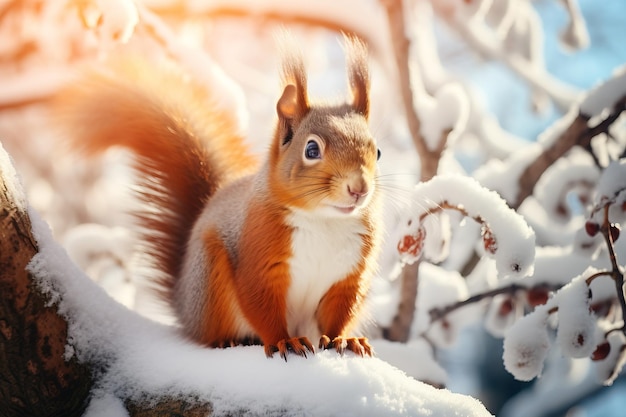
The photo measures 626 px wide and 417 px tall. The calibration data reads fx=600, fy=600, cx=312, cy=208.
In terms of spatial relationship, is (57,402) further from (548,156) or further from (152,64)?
(548,156)

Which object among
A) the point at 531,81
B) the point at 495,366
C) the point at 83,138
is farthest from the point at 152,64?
the point at 495,366

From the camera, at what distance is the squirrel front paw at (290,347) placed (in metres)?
0.96

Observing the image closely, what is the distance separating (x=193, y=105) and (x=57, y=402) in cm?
80

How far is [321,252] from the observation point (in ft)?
3.55

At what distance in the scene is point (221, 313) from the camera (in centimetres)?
115

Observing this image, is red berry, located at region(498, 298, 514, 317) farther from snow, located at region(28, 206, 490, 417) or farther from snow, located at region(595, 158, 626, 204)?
snow, located at region(28, 206, 490, 417)

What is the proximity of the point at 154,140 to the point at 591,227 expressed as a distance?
0.96 meters

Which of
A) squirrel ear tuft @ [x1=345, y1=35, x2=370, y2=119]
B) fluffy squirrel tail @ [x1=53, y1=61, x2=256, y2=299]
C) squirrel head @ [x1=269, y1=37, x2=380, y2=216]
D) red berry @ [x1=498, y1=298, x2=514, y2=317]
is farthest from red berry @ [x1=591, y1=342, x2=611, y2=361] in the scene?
fluffy squirrel tail @ [x1=53, y1=61, x2=256, y2=299]

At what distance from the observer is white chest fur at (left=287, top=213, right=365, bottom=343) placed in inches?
42.7

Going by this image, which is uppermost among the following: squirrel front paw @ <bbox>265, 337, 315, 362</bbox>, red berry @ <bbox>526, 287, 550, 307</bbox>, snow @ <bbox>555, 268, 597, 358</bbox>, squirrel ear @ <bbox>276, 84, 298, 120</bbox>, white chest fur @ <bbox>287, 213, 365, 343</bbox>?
squirrel ear @ <bbox>276, 84, 298, 120</bbox>

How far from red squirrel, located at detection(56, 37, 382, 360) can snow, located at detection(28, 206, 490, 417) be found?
0.09 meters

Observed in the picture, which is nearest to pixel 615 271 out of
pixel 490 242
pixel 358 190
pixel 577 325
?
pixel 577 325

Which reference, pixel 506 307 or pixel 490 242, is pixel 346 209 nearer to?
pixel 490 242

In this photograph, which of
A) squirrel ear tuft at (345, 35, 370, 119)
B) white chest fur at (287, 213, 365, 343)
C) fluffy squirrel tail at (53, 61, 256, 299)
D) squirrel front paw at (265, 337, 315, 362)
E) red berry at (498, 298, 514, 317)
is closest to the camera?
squirrel front paw at (265, 337, 315, 362)
